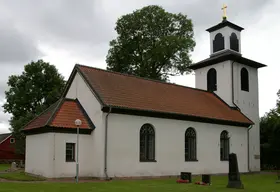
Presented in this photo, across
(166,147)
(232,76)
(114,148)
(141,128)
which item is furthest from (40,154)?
(232,76)

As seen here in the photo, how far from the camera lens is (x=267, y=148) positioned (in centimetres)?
3359

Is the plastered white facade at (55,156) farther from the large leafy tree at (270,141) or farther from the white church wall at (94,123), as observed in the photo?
the large leafy tree at (270,141)

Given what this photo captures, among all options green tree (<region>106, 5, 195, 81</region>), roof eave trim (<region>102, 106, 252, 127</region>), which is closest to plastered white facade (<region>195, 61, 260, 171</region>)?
roof eave trim (<region>102, 106, 252, 127</region>)

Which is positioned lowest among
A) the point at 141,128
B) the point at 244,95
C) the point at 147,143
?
the point at 147,143

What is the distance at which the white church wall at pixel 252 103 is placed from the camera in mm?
32781

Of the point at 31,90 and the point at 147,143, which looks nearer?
the point at 147,143

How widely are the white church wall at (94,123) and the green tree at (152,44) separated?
20917mm

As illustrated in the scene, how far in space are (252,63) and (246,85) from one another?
7.03 feet

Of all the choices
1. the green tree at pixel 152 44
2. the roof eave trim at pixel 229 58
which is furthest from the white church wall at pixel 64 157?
the green tree at pixel 152 44

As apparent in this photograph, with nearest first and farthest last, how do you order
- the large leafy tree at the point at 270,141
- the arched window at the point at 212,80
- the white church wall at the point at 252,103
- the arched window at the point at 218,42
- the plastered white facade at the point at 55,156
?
the plastered white facade at the point at 55,156, the large leafy tree at the point at 270,141, the white church wall at the point at 252,103, the arched window at the point at 212,80, the arched window at the point at 218,42

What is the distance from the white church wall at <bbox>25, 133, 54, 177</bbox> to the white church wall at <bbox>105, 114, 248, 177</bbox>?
3.50m

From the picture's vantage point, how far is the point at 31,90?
4644 cm

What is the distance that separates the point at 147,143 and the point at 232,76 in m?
12.1

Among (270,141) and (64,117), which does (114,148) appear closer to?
(64,117)
